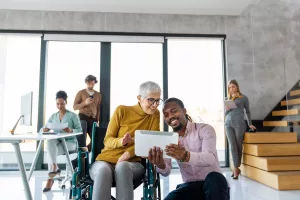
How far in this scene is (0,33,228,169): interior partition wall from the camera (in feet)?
13.5

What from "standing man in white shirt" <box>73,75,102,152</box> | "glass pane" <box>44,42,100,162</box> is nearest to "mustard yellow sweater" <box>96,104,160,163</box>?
"standing man in white shirt" <box>73,75,102,152</box>

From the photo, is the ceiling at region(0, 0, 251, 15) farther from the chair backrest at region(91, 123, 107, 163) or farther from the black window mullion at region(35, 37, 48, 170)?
the chair backrest at region(91, 123, 107, 163)

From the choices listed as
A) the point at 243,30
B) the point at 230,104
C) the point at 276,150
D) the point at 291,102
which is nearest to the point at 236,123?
the point at 230,104

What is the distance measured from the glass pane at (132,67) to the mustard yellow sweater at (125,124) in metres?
2.54

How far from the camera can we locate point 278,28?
4.52 meters

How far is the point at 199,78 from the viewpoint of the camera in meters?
4.43

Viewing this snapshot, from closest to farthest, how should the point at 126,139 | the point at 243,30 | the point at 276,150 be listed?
the point at 126,139 < the point at 276,150 < the point at 243,30

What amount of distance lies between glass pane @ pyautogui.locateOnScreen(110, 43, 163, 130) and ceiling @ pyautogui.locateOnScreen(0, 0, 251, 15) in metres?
0.62

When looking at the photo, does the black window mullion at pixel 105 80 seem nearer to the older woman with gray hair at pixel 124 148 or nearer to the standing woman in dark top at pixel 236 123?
the standing woman in dark top at pixel 236 123

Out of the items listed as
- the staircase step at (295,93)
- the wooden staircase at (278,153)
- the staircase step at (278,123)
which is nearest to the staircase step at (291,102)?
the wooden staircase at (278,153)

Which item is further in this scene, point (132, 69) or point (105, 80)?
point (132, 69)

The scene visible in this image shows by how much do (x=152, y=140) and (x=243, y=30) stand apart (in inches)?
151

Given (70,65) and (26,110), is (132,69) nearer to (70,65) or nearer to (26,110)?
(70,65)

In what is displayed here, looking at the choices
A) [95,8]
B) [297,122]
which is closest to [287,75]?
Answer: [297,122]
